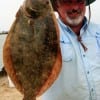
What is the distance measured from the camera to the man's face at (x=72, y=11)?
316 cm

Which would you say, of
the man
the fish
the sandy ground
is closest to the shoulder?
the man

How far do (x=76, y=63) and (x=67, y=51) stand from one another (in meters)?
0.13

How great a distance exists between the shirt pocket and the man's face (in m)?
0.19

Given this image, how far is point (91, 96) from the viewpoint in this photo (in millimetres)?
3314

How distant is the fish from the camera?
2.36 meters

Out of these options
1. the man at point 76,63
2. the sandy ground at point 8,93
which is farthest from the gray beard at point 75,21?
the sandy ground at point 8,93

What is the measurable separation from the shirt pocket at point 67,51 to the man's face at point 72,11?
0.61ft

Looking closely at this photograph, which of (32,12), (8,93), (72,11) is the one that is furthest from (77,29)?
(8,93)

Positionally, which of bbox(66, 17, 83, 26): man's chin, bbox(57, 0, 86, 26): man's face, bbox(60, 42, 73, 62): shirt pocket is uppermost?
bbox(57, 0, 86, 26): man's face

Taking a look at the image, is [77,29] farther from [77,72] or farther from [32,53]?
[32,53]

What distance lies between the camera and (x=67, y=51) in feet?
10.9

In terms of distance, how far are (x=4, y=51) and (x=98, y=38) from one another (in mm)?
1329

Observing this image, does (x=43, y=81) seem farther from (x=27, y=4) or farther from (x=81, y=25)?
(x=81, y=25)

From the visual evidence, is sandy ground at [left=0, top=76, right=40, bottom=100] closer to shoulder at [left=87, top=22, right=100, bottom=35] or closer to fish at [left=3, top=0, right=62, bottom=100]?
shoulder at [left=87, top=22, right=100, bottom=35]
